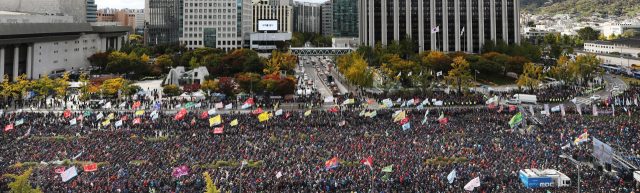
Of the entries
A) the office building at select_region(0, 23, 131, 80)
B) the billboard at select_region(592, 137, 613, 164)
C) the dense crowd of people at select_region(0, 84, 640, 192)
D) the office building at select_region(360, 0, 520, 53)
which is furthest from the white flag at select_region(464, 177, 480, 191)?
the office building at select_region(360, 0, 520, 53)

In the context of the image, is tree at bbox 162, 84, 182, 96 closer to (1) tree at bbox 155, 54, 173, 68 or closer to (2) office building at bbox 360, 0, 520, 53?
(1) tree at bbox 155, 54, 173, 68

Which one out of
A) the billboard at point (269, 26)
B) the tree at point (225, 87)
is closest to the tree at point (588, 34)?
the billboard at point (269, 26)

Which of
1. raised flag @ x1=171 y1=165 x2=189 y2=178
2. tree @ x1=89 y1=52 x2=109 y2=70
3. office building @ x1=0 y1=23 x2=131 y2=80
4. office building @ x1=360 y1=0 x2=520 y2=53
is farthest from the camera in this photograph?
office building @ x1=360 y1=0 x2=520 y2=53

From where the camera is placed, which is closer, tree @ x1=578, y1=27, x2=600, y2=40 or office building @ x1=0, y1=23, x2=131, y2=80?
office building @ x1=0, y1=23, x2=131, y2=80

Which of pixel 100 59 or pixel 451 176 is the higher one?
pixel 100 59

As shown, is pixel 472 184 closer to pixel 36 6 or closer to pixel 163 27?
pixel 36 6

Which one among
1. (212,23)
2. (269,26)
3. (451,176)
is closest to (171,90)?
(451,176)
